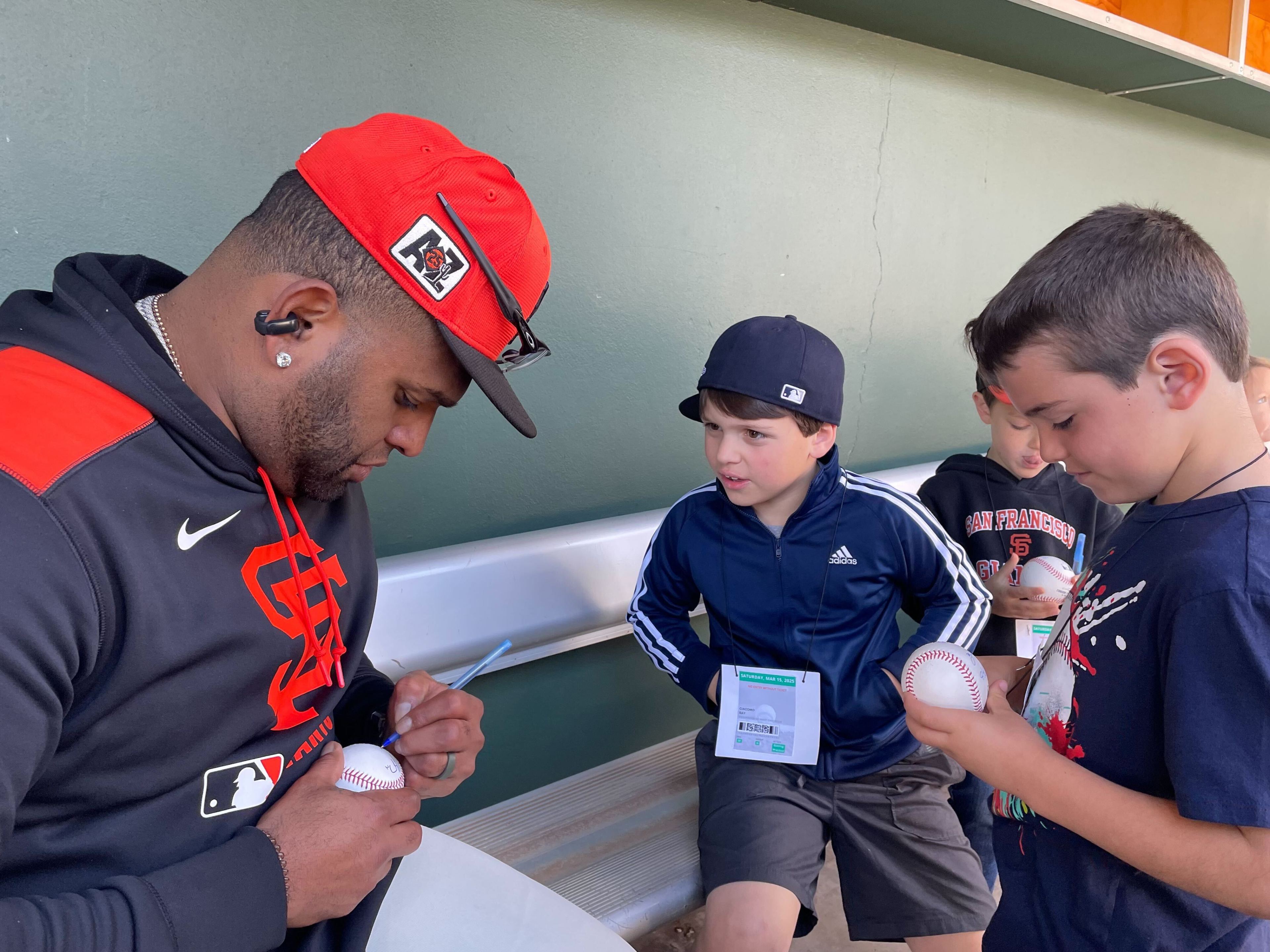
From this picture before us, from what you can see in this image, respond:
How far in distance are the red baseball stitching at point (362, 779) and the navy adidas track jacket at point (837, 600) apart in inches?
38.8

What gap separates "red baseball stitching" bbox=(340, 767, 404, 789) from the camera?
3.77 ft

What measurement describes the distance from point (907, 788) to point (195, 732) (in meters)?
1.49

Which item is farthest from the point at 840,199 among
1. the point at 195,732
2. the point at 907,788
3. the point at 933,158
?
the point at 195,732

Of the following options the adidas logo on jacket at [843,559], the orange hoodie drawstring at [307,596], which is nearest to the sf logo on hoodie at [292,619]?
the orange hoodie drawstring at [307,596]

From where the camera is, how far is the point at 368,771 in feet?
3.81

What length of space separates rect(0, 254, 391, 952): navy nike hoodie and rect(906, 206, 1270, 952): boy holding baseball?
908 millimetres

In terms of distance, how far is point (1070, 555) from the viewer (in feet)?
7.79

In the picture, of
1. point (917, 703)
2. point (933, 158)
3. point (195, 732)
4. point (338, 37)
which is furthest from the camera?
point (933, 158)

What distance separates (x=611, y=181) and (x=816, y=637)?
49.1 inches

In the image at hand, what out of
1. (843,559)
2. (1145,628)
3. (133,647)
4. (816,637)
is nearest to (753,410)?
(843,559)

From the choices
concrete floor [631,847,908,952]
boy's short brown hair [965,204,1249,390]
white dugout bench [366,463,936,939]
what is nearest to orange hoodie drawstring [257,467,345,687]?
white dugout bench [366,463,936,939]

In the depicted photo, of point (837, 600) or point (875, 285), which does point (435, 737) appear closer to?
point (837, 600)

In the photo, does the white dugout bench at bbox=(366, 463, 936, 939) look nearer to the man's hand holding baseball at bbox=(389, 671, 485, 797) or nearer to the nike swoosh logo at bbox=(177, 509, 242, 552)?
the man's hand holding baseball at bbox=(389, 671, 485, 797)

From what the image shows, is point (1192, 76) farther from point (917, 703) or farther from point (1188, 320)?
point (917, 703)
